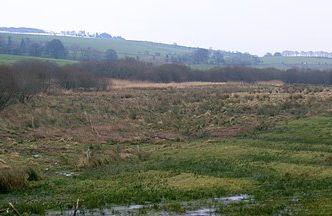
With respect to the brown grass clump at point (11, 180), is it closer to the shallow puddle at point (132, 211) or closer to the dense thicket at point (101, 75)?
the shallow puddle at point (132, 211)

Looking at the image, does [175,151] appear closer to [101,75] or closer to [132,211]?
[132,211]

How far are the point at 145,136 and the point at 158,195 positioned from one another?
26.6 metres

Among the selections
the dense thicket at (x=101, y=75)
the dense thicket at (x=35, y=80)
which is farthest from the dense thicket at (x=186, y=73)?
the dense thicket at (x=35, y=80)

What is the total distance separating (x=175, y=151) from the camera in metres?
40.1

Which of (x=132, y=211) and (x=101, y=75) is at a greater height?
(x=132, y=211)

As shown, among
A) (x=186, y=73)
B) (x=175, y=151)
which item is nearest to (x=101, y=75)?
(x=186, y=73)

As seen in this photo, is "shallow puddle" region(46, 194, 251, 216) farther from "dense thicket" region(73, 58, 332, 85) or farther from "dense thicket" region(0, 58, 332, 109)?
"dense thicket" region(73, 58, 332, 85)

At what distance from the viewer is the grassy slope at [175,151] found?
76.9 ft

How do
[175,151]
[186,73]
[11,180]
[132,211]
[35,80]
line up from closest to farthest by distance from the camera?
[132,211]
[11,180]
[175,151]
[35,80]
[186,73]

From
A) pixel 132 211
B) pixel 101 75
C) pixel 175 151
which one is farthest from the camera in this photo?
pixel 101 75

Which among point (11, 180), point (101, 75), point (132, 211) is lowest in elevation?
point (101, 75)

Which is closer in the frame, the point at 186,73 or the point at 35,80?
the point at 35,80

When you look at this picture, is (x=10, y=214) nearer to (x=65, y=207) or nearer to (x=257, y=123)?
(x=65, y=207)

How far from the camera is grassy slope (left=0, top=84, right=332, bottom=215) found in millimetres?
23453
